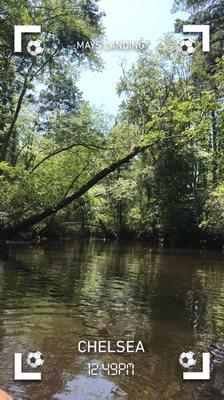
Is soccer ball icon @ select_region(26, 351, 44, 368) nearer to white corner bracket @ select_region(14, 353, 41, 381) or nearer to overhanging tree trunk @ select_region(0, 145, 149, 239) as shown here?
white corner bracket @ select_region(14, 353, 41, 381)

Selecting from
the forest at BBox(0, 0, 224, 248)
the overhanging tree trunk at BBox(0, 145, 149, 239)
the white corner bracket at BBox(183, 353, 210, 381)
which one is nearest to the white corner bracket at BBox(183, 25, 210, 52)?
the forest at BBox(0, 0, 224, 248)

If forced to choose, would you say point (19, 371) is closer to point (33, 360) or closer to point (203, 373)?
point (33, 360)

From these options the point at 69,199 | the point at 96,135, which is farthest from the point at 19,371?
the point at 96,135

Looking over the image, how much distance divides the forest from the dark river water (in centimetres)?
359

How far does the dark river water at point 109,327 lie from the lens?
441 centimetres

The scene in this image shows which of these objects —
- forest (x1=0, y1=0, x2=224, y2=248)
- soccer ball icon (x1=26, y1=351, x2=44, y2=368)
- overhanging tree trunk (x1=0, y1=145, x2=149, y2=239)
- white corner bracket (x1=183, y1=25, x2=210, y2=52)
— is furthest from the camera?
overhanging tree trunk (x1=0, y1=145, x2=149, y2=239)

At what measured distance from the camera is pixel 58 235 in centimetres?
3622

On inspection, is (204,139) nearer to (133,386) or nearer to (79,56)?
(133,386)

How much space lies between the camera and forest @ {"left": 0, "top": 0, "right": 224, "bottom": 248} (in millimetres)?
A: 17828

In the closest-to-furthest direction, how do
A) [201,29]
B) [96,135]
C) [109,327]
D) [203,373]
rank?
[203,373]
[201,29]
[109,327]
[96,135]

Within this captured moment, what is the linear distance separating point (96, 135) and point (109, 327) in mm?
15523

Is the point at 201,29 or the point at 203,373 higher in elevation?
the point at 201,29

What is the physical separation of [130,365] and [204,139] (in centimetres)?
454

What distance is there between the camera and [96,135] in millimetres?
21703
